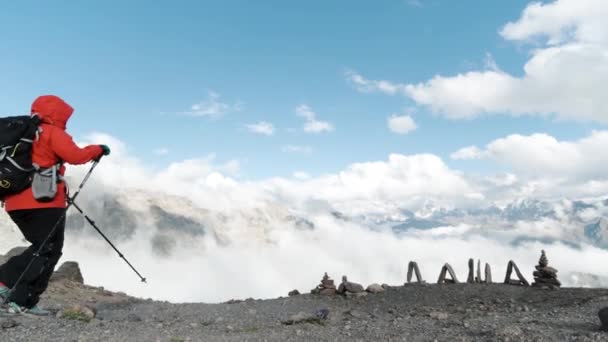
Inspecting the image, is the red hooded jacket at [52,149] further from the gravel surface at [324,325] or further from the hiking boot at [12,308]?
the gravel surface at [324,325]

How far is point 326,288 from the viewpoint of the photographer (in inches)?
714

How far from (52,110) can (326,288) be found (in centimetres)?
1253

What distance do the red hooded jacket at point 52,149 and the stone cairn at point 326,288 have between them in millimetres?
11455

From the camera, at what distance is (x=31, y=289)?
28.3 feet

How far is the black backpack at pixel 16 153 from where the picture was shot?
25.6 feet

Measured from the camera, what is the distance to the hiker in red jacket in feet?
26.9

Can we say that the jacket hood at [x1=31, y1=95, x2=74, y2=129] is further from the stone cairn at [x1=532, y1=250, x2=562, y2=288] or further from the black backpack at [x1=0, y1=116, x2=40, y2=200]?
the stone cairn at [x1=532, y1=250, x2=562, y2=288]

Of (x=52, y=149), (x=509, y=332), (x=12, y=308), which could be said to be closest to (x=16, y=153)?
(x=52, y=149)

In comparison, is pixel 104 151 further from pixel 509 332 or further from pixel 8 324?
pixel 509 332

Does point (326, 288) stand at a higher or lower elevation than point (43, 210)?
lower

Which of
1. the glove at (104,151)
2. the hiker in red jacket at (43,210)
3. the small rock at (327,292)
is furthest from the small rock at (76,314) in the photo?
the small rock at (327,292)

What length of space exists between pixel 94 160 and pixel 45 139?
0.95 metres

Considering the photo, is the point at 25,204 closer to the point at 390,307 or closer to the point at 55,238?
the point at 55,238

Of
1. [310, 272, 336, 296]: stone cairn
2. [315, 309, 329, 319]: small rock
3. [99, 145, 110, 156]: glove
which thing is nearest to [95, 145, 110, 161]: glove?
[99, 145, 110, 156]: glove
